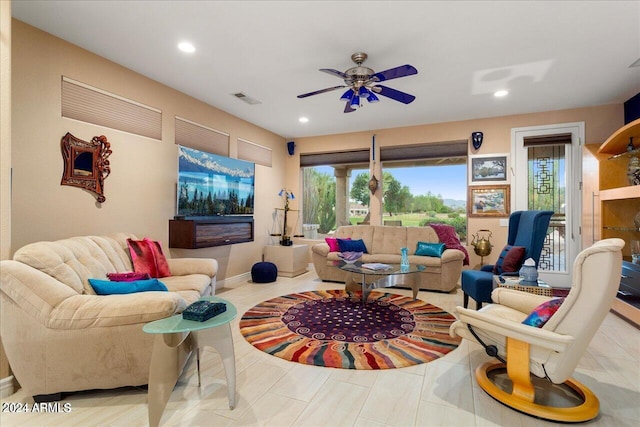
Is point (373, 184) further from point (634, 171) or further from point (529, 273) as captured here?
point (634, 171)

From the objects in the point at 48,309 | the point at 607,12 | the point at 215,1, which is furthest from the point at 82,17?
the point at 607,12

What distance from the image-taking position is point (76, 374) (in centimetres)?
191

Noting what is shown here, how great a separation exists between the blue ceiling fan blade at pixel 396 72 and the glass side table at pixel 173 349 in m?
2.42

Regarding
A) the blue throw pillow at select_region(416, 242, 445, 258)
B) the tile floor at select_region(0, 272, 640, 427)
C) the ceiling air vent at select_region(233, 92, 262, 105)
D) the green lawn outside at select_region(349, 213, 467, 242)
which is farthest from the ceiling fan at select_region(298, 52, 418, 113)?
the green lawn outside at select_region(349, 213, 467, 242)

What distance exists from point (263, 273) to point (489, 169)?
13.7ft

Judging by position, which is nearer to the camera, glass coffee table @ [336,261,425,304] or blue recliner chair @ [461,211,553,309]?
blue recliner chair @ [461,211,553,309]

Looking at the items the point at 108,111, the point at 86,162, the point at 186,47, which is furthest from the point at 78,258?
the point at 186,47

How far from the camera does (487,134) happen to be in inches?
211

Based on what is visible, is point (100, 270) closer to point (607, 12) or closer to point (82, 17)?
point (82, 17)

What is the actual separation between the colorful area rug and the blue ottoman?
39.0 inches

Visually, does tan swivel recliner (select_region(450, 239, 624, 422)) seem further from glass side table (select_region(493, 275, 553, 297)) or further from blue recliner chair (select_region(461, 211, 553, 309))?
blue recliner chair (select_region(461, 211, 553, 309))

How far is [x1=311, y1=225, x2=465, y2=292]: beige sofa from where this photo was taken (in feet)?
15.2

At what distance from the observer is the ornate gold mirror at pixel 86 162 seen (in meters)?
3.02

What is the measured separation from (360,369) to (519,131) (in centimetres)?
478
